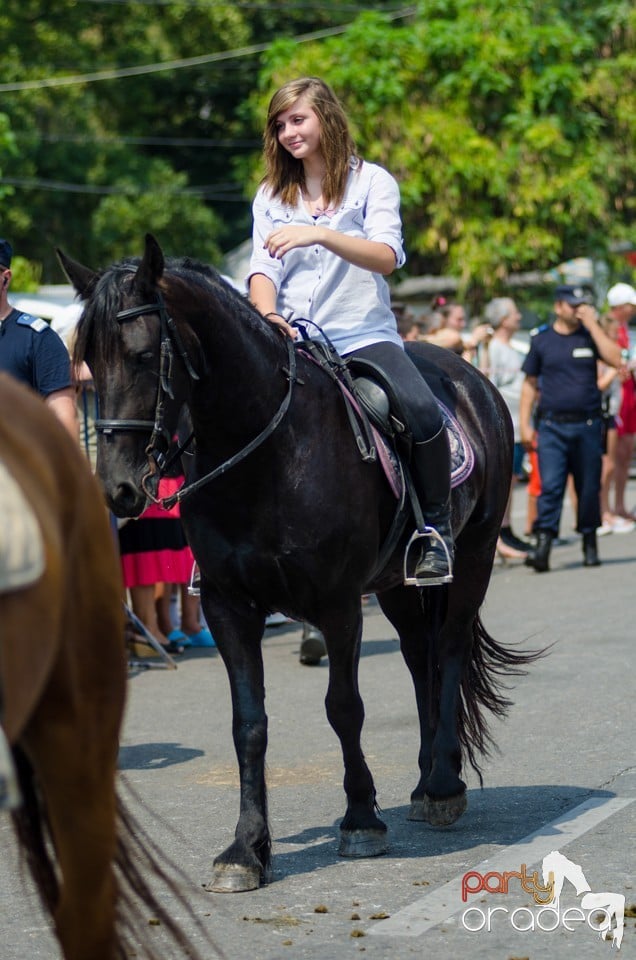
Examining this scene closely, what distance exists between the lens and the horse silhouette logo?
4.73 metres

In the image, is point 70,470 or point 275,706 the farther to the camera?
point 275,706

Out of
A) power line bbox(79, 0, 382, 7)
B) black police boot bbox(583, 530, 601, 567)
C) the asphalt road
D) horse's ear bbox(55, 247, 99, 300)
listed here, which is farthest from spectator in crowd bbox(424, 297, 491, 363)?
power line bbox(79, 0, 382, 7)

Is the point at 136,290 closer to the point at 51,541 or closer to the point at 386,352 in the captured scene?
the point at 386,352

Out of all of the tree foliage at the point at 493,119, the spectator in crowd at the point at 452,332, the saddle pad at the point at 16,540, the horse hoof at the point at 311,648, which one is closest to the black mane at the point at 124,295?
the saddle pad at the point at 16,540

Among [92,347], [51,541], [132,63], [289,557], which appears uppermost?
[132,63]

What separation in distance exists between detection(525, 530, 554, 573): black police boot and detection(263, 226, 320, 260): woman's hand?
29.0ft

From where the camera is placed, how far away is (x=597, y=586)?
42.6ft

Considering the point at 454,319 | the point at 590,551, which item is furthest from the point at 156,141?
the point at 590,551

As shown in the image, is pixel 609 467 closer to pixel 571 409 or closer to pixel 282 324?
pixel 571 409

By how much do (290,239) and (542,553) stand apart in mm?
8950

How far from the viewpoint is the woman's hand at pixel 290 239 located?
218 inches

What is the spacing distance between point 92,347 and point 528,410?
9.98 m

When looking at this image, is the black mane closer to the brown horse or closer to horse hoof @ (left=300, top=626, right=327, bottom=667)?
the brown horse

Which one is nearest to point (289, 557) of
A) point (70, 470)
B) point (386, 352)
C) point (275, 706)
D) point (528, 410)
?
point (386, 352)
